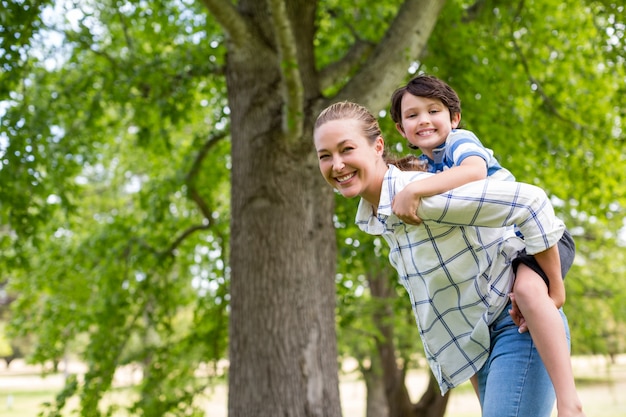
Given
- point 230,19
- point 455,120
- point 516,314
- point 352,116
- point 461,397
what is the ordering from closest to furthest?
point 516,314
point 352,116
point 455,120
point 230,19
point 461,397

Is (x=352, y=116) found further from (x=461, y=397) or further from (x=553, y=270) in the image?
(x=461, y=397)

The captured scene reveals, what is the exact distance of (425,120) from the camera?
2.44m


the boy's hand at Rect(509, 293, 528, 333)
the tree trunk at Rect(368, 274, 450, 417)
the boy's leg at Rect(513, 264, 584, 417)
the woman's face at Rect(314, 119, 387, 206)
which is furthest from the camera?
the tree trunk at Rect(368, 274, 450, 417)

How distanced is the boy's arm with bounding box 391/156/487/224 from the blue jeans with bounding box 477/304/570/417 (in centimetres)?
44

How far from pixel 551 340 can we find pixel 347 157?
0.80 meters

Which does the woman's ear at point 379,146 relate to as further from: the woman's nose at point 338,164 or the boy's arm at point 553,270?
the boy's arm at point 553,270

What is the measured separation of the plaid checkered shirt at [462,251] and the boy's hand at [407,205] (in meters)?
0.02

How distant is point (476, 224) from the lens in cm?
208

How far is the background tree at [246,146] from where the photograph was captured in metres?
5.51

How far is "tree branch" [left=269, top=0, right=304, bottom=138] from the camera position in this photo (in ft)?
15.9

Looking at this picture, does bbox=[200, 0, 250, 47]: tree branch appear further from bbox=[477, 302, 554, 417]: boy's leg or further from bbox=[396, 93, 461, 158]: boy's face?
bbox=[477, 302, 554, 417]: boy's leg

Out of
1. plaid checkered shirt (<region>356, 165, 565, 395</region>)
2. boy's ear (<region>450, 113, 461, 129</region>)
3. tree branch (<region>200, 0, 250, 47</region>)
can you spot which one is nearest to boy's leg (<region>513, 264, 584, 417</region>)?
plaid checkered shirt (<region>356, 165, 565, 395</region>)

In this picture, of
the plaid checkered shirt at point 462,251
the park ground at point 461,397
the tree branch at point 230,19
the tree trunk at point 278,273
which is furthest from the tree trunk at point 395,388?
the plaid checkered shirt at point 462,251

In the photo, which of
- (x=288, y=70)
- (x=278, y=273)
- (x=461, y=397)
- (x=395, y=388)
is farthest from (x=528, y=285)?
(x=461, y=397)
